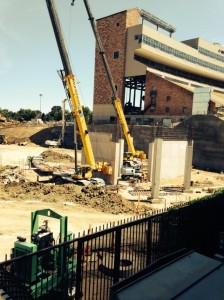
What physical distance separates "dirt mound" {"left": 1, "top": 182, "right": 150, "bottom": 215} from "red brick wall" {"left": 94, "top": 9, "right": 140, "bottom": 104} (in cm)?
4439

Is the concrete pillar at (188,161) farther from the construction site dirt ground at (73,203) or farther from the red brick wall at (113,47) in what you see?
the red brick wall at (113,47)

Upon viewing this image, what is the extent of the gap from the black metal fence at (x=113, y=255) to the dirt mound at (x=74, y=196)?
11.5 metres

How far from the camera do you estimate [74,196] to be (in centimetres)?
2400

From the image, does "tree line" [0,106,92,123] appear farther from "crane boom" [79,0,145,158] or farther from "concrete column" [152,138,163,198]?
"concrete column" [152,138,163,198]

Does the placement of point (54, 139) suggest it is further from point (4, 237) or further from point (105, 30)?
point (4, 237)

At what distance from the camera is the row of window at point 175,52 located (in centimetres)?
6208

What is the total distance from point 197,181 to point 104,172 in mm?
12567

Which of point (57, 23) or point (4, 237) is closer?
point (4, 237)

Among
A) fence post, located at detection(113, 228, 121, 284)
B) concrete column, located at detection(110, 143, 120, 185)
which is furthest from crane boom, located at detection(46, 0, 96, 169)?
fence post, located at detection(113, 228, 121, 284)

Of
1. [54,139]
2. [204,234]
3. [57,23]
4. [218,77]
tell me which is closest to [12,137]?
[54,139]

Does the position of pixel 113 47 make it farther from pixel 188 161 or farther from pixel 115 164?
pixel 188 161

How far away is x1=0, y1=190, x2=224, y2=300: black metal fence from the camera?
24.3 ft

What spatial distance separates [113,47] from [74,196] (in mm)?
50322

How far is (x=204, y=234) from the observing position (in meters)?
10.9
